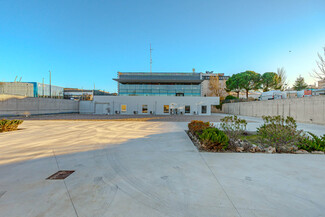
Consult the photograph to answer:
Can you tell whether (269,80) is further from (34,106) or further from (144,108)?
(34,106)

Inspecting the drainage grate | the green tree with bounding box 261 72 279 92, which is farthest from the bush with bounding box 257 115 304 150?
the green tree with bounding box 261 72 279 92

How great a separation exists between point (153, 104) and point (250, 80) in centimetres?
3214

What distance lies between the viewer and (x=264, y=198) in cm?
287

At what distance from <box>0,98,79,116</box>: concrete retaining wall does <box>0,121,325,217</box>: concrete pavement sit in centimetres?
2473

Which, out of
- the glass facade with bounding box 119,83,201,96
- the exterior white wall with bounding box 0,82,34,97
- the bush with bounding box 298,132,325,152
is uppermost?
the exterior white wall with bounding box 0,82,34,97

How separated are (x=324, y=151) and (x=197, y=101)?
86.5ft

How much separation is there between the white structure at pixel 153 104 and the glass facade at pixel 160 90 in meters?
3.53

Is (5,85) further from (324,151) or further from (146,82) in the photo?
(324,151)

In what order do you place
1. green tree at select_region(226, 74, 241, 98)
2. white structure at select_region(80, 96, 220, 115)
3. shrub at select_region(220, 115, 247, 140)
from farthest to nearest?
green tree at select_region(226, 74, 241, 98), white structure at select_region(80, 96, 220, 115), shrub at select_region(220, 115, 247, 140)

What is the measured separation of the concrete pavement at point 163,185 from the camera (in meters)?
2.56

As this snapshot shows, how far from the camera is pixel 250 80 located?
4409 centimetres

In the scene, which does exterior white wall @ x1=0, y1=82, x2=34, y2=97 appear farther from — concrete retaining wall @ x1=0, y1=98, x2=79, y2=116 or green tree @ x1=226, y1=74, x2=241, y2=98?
green tree @ x1=226, y1=74, x2=241, y2=98

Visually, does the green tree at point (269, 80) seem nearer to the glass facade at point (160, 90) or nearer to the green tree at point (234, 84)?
the green tree at point (234, 84)

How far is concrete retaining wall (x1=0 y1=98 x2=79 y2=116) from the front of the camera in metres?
22.4
